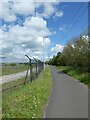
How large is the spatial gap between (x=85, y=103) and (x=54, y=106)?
59.3 inches

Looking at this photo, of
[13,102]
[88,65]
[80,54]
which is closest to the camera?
[13,102]

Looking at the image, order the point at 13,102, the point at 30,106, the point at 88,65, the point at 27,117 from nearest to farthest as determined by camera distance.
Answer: the point at 27,117, the point at 30,106, the point at 13,102, the point at 88,65

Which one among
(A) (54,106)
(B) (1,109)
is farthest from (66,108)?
(B) (1,109)

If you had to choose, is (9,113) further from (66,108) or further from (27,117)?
(66,108)

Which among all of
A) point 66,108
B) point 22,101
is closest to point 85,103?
point 66,108

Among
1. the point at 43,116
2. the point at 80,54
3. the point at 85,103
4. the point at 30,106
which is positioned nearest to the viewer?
the point at 43,116

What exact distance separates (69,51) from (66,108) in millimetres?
63753

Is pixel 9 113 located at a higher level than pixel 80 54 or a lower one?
lower

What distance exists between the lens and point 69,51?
73.8m

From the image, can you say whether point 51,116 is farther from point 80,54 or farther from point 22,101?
point 80,54

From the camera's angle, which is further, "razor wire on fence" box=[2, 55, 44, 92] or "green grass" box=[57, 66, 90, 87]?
"green grass" box=[57, 66, 90, 87]

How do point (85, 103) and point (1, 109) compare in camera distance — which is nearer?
point (1, 109)

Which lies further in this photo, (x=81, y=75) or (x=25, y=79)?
(x=81, y=75)

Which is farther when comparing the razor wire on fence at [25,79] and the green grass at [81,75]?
the green grass at [81,75]
